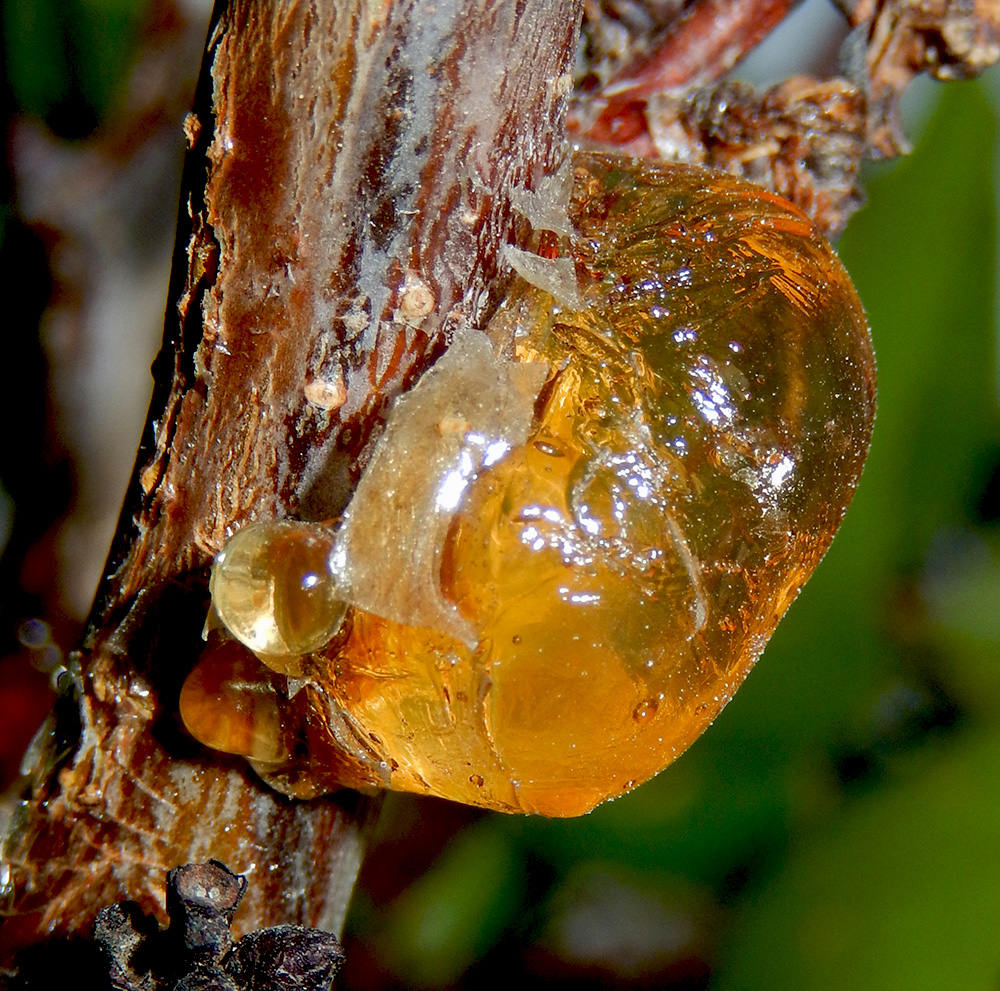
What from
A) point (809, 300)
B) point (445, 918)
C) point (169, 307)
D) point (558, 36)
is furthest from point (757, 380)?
point (445, 918)

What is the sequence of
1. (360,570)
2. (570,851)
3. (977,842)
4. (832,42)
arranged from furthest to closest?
1. (832,42)
2. (570,851)
3. (977,842)
4. (360,570)

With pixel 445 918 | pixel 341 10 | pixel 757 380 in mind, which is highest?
pixel 341 10

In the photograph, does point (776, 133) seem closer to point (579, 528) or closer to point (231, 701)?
point (579, 528)

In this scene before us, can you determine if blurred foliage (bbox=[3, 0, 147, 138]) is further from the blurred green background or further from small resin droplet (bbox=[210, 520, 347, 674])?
small resin droplet (bbox=[210, 520, 347, 674])

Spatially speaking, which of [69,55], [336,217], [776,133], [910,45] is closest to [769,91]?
[776,133]

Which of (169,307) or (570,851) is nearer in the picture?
(169,307)

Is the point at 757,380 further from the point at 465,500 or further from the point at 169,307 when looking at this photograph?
the point at 169,307

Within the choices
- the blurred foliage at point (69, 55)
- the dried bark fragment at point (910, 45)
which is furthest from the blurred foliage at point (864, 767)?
the blurred foliage at point (69, 55)
